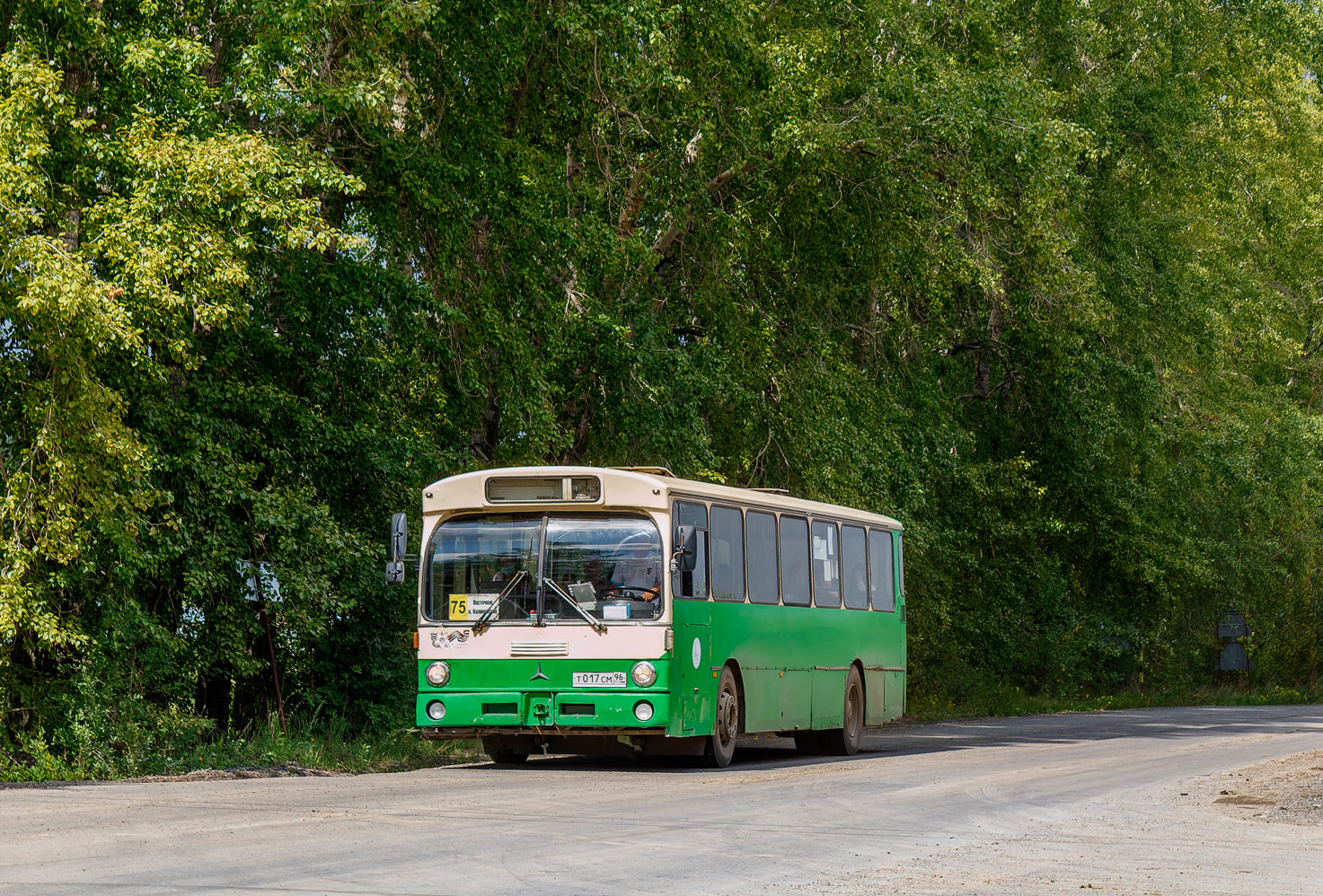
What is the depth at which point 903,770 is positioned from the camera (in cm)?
1977

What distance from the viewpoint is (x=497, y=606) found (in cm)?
1895

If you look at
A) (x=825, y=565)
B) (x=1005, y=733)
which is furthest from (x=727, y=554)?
(x=1005, y=733)

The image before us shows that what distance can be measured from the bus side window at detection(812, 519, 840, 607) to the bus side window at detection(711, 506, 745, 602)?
2.38 metres

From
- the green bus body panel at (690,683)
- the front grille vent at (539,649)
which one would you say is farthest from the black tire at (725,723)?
the front grille vent at (539,649)

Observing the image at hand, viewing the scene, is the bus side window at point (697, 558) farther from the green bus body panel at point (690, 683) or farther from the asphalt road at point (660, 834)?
the asphalt road at point (660, 834)

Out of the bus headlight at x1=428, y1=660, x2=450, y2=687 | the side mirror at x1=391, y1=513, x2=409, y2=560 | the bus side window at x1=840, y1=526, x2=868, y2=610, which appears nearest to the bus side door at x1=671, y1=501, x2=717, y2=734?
the bus headlight at x1=428, y1=660, x2=450, y2=687

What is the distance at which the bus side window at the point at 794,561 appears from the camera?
859 inches

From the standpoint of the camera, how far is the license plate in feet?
60.8

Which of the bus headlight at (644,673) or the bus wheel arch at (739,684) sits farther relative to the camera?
the bus wheel arch at (739,684)

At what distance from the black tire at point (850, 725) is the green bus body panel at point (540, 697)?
19.4 ft

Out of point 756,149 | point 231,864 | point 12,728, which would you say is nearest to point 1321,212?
point 756,149

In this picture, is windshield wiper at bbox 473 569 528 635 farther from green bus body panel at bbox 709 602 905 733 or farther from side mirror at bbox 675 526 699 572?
green bus body panel at bbox 709 602 905 733

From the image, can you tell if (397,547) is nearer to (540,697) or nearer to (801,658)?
(540,697)

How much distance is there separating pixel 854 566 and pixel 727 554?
4.41 meters
